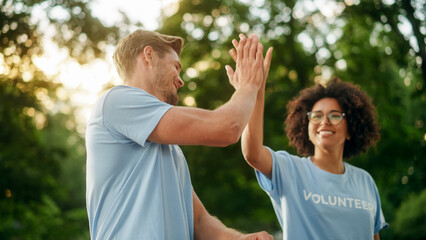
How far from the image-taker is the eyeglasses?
12.1 ft

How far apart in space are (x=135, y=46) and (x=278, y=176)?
4.52 ft

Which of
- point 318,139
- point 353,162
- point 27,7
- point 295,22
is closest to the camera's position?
point 318,139

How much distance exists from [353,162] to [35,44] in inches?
345

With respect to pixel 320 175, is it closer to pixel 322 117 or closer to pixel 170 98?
pixel 322 117

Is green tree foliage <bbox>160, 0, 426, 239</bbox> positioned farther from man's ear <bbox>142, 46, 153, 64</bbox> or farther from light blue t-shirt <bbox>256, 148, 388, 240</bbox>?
man's ear <bbox>142, 46, 153, 64</bbox>

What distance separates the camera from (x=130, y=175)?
2.18m

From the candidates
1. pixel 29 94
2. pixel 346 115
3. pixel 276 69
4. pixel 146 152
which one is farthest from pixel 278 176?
pixel 276 69

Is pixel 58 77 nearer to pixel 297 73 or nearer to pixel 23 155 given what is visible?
pixel 23 155

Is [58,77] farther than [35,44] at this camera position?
Yes

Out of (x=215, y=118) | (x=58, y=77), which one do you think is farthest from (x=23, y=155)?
(x=215, y=118)

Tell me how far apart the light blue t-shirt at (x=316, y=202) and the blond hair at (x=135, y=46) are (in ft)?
3.83

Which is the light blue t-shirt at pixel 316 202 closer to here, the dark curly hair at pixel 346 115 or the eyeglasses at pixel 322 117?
the eyeglasses at pixel 322 117

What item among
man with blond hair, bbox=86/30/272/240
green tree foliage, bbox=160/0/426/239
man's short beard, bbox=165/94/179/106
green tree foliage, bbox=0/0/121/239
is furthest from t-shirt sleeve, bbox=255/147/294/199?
green tree foliage, bbox=160/0/426/239

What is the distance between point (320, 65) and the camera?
14.8 metres
